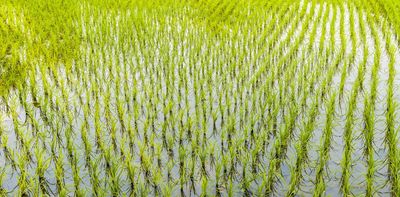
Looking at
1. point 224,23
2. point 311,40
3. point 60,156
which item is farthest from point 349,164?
point 224,23

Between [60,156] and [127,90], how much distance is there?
156 cm

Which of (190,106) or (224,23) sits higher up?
(224,23)

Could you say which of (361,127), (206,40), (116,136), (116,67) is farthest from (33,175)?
(206,40)

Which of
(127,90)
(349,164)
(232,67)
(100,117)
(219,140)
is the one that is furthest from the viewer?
(232,67)

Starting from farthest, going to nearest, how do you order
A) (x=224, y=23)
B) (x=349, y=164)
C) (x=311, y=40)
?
(x=224, y=23), (x=311, y=40), (x=349, y=164)

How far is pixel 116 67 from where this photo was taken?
5.14 m

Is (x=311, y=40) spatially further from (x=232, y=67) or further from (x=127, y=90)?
(x=127, y=90)

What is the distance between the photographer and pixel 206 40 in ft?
20.6

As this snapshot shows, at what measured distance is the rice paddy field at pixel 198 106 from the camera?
3061mm

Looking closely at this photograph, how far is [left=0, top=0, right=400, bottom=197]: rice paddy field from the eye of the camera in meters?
3.06

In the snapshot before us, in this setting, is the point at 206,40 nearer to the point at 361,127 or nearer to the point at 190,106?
the point at 190,106

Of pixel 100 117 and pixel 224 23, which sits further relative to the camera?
pixel 224 23

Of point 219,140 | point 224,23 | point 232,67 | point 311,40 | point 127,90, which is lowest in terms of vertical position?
point 219,140

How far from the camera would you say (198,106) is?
421 centimetres
